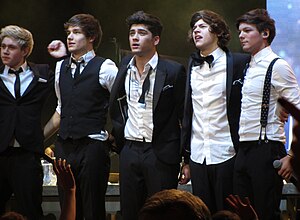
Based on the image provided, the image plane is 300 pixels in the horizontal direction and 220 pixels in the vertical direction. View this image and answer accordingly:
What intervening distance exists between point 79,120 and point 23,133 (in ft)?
1.21

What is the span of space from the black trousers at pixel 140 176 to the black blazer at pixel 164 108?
0.05 meters

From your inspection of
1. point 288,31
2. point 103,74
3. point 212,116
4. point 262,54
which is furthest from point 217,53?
point 288,31

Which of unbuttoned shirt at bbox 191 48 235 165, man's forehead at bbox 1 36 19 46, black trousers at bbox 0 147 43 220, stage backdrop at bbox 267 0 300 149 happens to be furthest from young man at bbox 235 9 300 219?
stage backdrop at bbox 267 0 300 149

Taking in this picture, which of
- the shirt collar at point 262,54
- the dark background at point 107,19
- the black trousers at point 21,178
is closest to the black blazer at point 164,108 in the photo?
the shirt collar at point 262,54

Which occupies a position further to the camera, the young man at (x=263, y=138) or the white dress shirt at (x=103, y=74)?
the white dress shirt at (x=103, y=74)

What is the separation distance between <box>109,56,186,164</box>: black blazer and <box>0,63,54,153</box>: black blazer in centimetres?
49

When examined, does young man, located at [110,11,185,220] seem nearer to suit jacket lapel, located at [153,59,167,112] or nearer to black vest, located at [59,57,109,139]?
suit jacket lapel, located at [153,59,167,112]

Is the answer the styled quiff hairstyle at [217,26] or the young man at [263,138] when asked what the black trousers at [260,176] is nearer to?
the young man at [263,138]

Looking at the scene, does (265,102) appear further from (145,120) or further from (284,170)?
(145,120)

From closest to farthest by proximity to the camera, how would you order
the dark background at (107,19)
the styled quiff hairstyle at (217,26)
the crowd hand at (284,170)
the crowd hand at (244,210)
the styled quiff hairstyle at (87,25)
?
the crowd hand at (244,210)
the crowd hand at (284,170)
the styled quiff hairstyle at (217,26)
the styled quiff hairstyle at (87,25)
the dark background at (107,19)

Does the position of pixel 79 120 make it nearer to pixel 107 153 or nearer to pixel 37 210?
pixel 107 153

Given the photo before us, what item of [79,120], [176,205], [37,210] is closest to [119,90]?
[79,120]

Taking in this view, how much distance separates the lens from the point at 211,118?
3.92 m

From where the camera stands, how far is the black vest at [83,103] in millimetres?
4074
